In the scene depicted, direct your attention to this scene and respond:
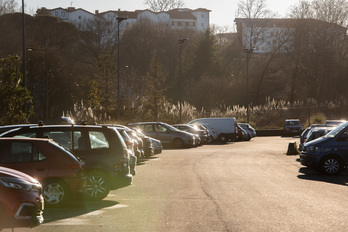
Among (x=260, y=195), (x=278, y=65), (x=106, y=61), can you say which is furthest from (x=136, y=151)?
(x=278, y=65)

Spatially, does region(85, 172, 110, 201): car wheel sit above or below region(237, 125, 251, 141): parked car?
above

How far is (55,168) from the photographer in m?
11.5

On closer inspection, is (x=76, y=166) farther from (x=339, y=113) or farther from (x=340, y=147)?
(x=339, y=113)

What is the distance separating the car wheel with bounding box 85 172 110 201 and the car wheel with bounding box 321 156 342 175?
368 inches

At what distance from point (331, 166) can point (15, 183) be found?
13.9m

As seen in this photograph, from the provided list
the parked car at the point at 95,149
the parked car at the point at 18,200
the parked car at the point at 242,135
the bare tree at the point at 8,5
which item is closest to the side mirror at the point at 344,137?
the parked car at the point at 95,149

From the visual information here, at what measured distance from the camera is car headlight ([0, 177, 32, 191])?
7766mm

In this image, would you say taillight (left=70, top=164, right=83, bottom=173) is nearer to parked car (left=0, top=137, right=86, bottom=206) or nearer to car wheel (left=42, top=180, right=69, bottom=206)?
parked car (left=0, top=137, right=86, bottom=206)

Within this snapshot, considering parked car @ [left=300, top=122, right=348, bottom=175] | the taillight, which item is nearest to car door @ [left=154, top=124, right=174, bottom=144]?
parked car @ [left=300, top=122, right=348, bottom=175]

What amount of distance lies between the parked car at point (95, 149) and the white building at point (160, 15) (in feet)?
356

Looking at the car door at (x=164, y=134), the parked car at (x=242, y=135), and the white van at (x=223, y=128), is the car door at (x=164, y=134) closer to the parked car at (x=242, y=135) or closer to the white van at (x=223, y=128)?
the white van at (x=223, y=128)

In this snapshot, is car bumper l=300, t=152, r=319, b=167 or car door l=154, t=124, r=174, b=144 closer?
car bumper l=300, t=152, r=319, b=167

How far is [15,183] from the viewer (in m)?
7.88

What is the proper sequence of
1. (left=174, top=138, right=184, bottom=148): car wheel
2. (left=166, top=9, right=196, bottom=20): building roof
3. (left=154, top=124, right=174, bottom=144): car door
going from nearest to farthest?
(left=154, top=124, right=174, bottom=144): car door < (left=174, top=138, right=184, bottom=148): car wheel < (left=166, top=9, right=196, bottom=20): building roof
